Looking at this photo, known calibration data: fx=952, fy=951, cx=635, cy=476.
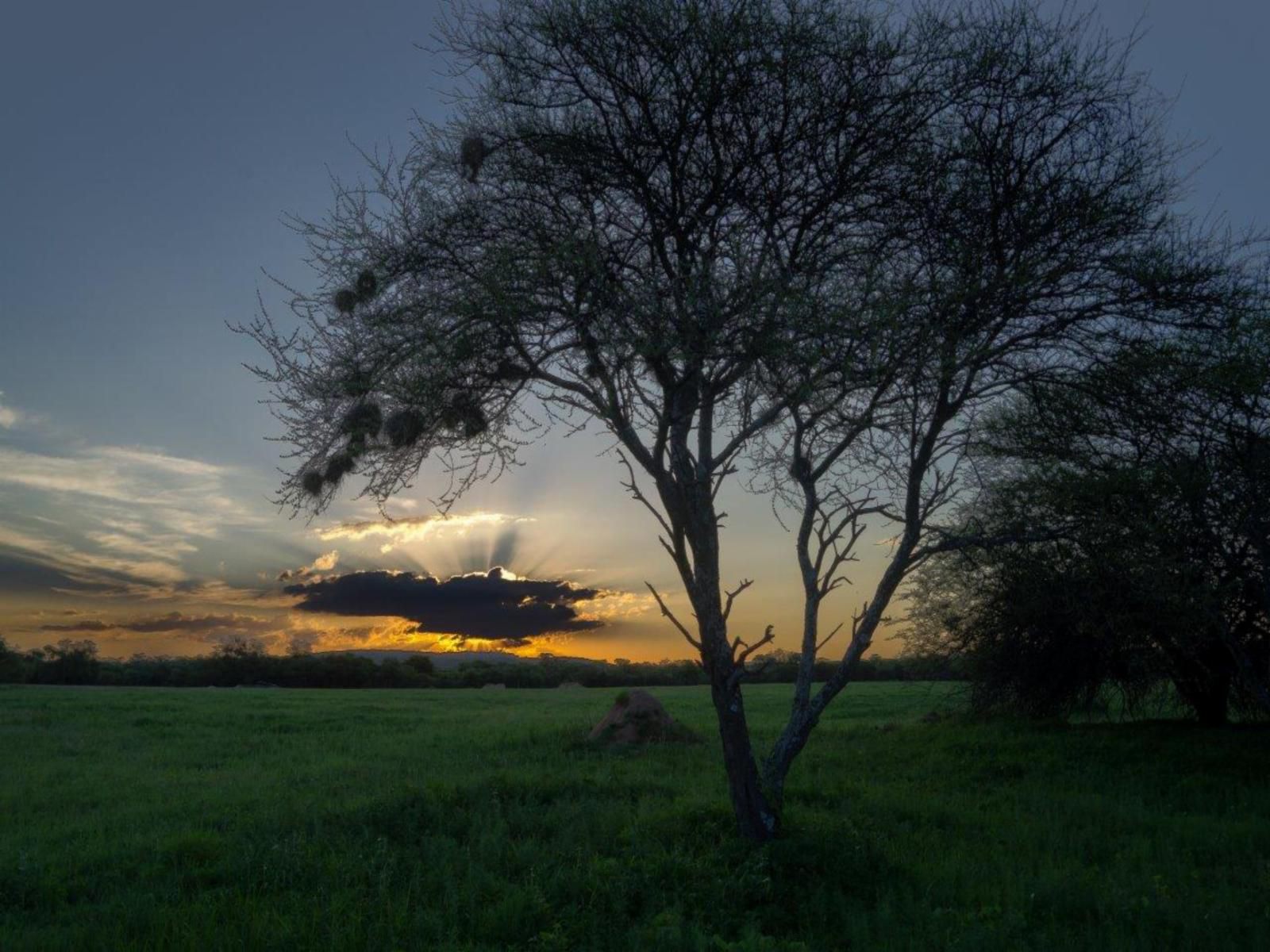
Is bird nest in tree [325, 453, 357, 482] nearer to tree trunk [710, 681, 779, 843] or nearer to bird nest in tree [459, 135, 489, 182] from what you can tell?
bird nest in tree [459, 135, 489, 182]

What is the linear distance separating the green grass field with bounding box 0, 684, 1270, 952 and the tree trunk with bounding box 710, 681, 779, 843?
0.97 ft

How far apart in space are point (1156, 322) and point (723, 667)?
8520 mm

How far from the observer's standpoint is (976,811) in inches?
547

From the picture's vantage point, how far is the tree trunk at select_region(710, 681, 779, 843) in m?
11.0

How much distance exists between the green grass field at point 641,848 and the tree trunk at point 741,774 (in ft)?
0.97

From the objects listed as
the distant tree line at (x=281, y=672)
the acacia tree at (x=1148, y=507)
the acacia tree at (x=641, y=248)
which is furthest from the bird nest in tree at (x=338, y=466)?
the distant tree line at (x=281, y=672)

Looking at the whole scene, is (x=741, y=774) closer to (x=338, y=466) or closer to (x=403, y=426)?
(x=403, y=426)

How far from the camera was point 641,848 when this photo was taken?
10852mm

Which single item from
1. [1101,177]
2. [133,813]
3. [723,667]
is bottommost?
[133,813]

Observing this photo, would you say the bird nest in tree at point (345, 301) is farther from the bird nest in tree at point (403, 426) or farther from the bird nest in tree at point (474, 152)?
the bird nest in tree at point (474, 152)

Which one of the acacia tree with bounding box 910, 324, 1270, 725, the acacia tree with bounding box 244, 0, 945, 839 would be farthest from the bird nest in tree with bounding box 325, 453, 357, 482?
the acacia tree with bounding box 910, 324, 1270, 725

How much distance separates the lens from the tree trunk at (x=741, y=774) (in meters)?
11.0

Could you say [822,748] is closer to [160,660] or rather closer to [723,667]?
[723,667]

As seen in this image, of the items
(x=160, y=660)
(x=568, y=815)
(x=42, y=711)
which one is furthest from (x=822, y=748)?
(x=160, y=660)
